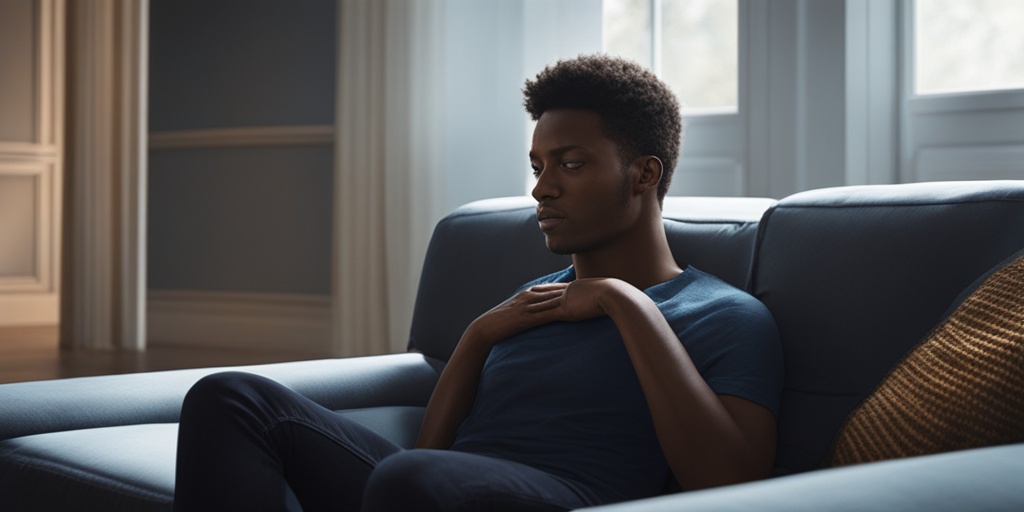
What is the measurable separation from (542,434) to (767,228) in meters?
0.48

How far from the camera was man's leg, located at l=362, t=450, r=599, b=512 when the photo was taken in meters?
1.17

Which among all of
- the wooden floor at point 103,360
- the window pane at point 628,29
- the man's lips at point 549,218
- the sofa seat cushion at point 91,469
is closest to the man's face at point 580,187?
the man's lips at point 549,218

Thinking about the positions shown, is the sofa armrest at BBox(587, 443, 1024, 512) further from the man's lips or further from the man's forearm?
the man's lips

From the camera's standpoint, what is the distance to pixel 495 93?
13.3ft

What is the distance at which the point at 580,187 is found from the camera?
1.68 m

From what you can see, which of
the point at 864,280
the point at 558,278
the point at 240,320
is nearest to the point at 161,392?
the point at 558,278

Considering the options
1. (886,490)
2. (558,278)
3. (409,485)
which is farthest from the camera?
(558,278)

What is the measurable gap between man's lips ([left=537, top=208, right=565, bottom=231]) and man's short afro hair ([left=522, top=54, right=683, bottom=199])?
0.12 metres

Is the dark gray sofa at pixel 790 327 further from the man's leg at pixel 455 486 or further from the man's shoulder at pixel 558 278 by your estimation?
the man's leg at pixel 455 486

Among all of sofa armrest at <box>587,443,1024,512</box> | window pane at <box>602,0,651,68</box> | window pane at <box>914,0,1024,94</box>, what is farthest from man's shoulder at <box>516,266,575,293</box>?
window pane at <box>602,0,651,68</box>

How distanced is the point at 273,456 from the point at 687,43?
2.46 m

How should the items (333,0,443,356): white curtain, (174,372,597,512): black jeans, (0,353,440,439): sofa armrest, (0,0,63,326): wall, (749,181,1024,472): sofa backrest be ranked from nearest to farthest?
(174,372,597,512): black jeans, (749,181,1024,472): sofa backrest, (0,353,440,439): sofa armrest, (333,0,443,356): white curtain, (0,0,63,326): wall

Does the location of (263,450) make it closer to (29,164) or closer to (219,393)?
(219,393)

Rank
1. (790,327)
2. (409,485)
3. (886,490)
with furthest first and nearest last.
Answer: (790,327), (409,485), (886,490)
